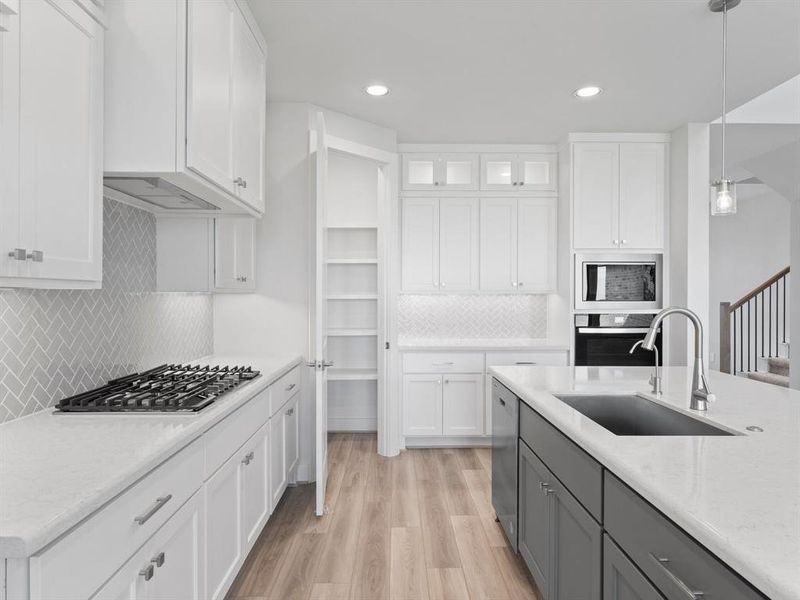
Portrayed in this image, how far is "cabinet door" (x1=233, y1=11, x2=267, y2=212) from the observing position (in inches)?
85.7

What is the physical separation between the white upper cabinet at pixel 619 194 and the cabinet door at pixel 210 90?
3.05m

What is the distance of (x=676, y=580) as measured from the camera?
3.15ft

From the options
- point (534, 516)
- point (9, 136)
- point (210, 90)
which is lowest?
point (534, 516)

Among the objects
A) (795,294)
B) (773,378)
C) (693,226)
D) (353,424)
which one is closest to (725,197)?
(693,226)

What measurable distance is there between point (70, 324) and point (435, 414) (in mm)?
2912

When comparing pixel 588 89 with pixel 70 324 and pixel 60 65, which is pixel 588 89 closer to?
pixel 60 65

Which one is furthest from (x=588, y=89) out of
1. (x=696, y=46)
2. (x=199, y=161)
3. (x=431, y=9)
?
(x=199, y=161)

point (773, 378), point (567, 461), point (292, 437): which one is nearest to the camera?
point (567, 461)

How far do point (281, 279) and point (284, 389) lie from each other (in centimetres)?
85

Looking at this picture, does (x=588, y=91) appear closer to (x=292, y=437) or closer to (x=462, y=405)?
(x=462, y=405)

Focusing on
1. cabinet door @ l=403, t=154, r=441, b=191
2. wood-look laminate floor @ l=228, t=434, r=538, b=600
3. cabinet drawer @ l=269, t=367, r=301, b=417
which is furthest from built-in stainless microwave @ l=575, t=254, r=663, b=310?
cabinet drawer @ l=269, t=367, r=301, b=417

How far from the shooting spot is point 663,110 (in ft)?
11.8

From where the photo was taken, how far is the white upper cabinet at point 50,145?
4.05 feet

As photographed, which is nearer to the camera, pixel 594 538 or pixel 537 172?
pixel 594 538
